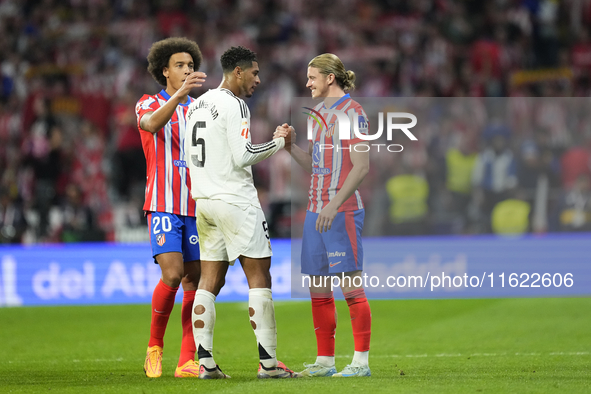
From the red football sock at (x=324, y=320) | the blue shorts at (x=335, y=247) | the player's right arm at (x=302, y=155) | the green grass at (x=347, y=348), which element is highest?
the player's right arm at (x=302, y=155)

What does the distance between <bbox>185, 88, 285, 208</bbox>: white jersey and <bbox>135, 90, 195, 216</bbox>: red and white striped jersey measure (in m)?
0.47

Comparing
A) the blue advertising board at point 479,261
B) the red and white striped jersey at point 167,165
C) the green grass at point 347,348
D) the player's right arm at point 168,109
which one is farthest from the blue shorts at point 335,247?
the blue advertising board at point 479,261

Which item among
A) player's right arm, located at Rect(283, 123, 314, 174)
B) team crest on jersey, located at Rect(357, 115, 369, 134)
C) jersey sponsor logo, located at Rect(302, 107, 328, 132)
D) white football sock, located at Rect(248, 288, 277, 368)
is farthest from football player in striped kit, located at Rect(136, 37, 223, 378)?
team crest on jersey, located at Rect(357, 115, 369, 134)

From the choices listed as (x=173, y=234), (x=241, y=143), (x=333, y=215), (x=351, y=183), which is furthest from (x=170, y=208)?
(x=351, y=183)

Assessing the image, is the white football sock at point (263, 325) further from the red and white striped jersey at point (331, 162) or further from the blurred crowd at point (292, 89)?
the blurred crowd at point (292, 89)

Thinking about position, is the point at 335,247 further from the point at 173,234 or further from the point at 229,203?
the point at 173,234

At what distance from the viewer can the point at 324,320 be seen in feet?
18.6

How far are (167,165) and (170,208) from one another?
334 mm

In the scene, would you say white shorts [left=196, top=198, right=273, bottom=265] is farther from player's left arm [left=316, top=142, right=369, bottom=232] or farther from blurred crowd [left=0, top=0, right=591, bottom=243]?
blurred crowd [left=0, top=0, right=591, bottom=243]

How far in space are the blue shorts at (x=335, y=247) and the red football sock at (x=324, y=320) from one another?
0.21 m

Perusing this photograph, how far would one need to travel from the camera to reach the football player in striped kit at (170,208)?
5887 millimetres

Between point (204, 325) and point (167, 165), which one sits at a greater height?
point (167, 165)

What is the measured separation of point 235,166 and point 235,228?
42 centimetres

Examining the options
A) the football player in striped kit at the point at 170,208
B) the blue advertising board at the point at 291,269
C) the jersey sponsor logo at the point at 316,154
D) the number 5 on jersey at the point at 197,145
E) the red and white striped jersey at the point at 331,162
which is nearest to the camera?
the number 5 on jersey at the point at 197,145
